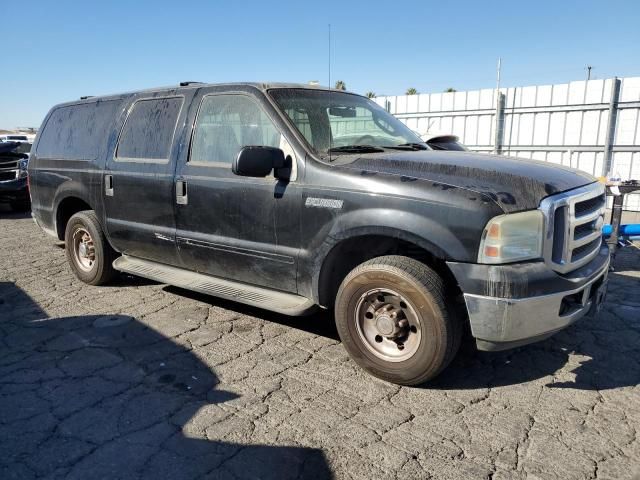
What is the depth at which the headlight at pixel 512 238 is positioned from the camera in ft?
8.95

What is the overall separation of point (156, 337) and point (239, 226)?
1.11 m

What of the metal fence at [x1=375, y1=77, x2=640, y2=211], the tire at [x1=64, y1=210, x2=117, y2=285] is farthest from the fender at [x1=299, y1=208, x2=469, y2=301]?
the metal fence at [x1=375, y1=77, x2=640, y2=211]

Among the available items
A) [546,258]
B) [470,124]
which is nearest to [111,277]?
[546,258]

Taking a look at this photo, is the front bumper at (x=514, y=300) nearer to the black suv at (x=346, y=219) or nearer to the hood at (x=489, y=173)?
the black suv at (x=346, y=219)

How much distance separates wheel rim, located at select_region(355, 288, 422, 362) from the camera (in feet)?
10.2

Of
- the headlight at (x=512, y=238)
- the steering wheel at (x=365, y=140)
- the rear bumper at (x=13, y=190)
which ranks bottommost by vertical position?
the rear bumper at (x=13, y=190)

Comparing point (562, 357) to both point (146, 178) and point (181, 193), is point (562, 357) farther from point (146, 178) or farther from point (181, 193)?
point (146, 178)

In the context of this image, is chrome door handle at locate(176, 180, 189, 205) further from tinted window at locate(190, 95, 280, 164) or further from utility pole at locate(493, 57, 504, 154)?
utility pole at locate(493, 57, 504, 154)

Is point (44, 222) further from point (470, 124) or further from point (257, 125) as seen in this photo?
point (470, 124)

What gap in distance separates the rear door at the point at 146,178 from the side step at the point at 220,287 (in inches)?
4.0

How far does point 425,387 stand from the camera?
10.5 feet

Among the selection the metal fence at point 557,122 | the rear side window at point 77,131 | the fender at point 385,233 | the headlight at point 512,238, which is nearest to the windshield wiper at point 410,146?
the fender at point 385,233

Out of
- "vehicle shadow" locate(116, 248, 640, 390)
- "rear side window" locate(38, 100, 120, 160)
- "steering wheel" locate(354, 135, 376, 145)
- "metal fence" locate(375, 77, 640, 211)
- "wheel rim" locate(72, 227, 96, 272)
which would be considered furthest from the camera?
"metal fence" locate(375, 77, 640, 211)

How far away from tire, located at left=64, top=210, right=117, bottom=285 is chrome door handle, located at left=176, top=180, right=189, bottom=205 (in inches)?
55.2
